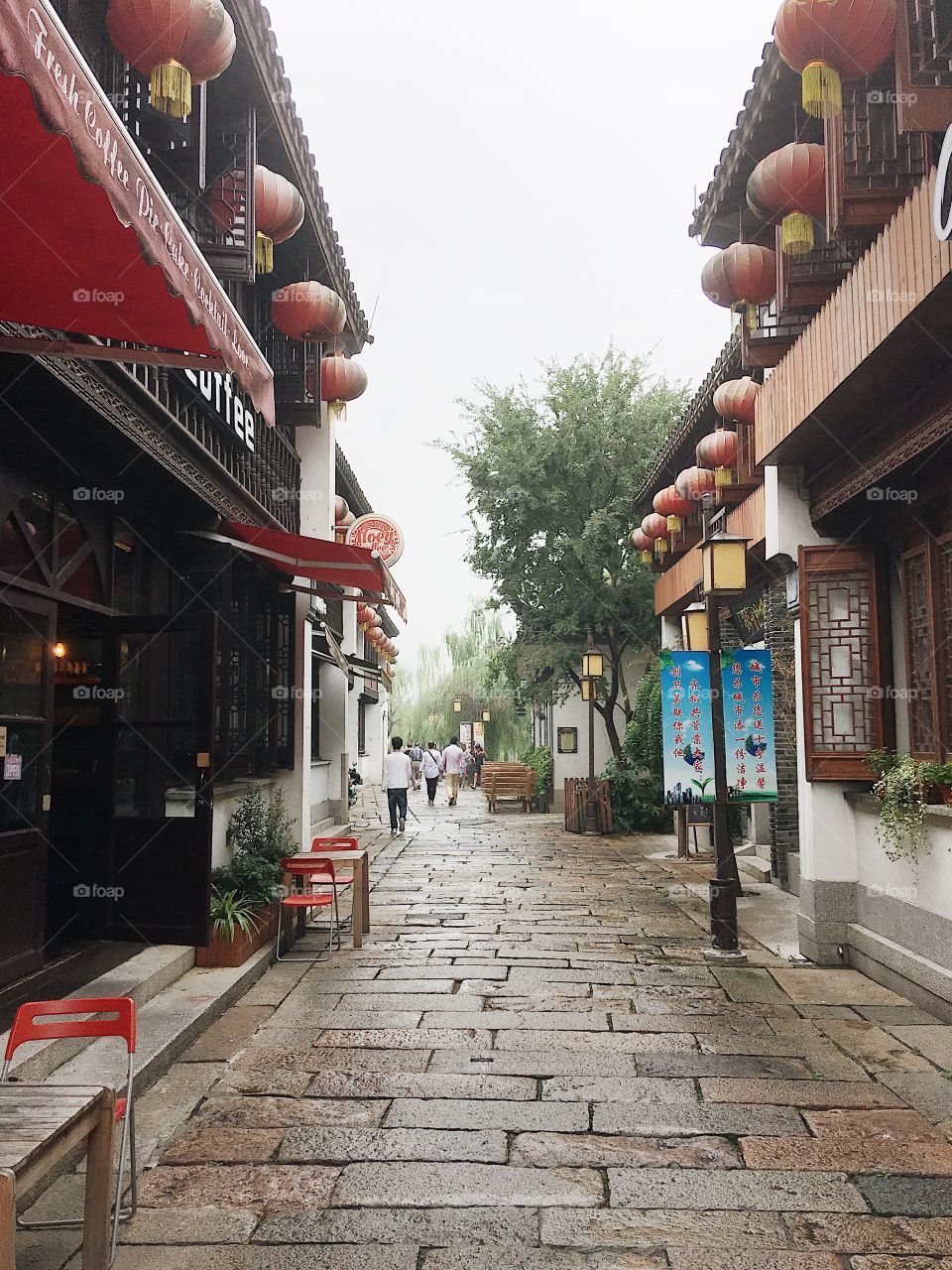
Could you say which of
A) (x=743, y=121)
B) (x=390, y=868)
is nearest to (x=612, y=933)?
(x=390, y=868)

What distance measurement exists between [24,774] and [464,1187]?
11.1 feet

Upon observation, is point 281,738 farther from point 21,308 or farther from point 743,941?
point 21,308

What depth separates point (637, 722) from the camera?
62.5ft

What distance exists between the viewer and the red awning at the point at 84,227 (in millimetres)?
2840

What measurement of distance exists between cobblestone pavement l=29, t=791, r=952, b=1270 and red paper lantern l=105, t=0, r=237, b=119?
16.4 ft

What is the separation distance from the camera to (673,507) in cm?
1428

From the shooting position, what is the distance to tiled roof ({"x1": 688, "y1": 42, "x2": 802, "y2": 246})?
7078mm

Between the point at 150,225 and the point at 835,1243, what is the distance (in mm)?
4225
